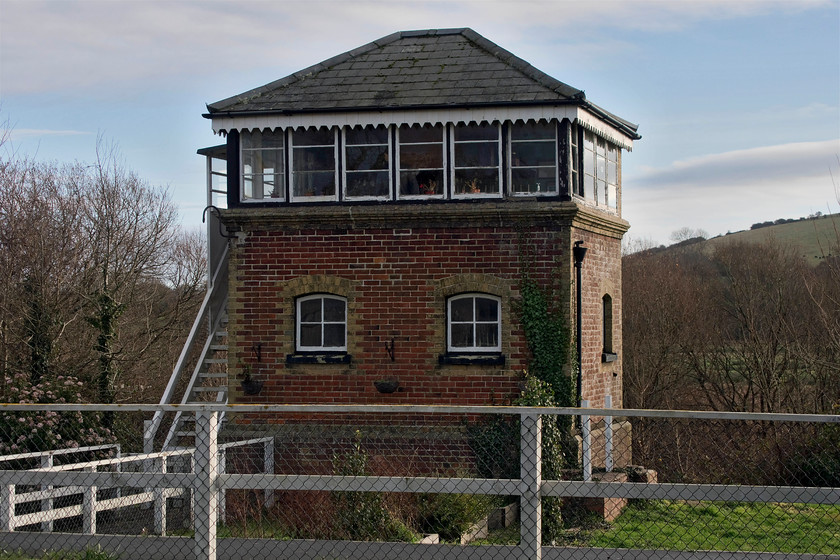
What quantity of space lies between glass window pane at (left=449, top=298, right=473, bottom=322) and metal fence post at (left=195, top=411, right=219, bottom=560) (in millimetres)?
8043

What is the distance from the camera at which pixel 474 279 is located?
1447 centimetres

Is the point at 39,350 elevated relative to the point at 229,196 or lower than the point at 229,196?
lower

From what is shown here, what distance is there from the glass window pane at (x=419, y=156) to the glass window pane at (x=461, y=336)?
103 inches

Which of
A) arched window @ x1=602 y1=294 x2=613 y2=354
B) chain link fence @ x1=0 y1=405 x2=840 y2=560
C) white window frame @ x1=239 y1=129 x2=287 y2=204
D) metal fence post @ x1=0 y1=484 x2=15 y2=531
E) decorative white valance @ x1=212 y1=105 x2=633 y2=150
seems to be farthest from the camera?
arched window @ x1=602 y1=294 x2=613 y2=354

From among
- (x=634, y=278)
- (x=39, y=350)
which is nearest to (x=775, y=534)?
(x=39, y=350)

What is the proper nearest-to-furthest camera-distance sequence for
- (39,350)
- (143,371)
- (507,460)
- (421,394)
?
(507,460) → (421,394) → (39,350) → (143,371)

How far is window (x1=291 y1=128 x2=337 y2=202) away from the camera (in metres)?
15.0

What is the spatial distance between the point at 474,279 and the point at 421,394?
1982 mm

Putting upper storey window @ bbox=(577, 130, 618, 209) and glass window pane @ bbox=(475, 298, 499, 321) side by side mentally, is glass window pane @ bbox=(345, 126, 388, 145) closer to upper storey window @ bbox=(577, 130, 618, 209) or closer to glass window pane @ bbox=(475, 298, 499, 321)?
glass window pane @ bbox=(475, 298, 499, 321)

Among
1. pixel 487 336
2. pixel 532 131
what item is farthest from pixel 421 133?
pixel 487 336

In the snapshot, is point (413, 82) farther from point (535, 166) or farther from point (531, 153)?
point (535, 166)

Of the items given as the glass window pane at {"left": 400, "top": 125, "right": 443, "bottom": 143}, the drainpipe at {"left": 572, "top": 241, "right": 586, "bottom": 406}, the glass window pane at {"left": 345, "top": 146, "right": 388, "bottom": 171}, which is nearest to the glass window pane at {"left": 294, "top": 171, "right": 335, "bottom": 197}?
the glass window pane at {"left": 345, "top": 146, "right": 388, "bottom": 171}

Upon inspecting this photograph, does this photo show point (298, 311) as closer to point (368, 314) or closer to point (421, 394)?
point (368, 314)

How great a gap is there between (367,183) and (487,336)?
10.3 ft
